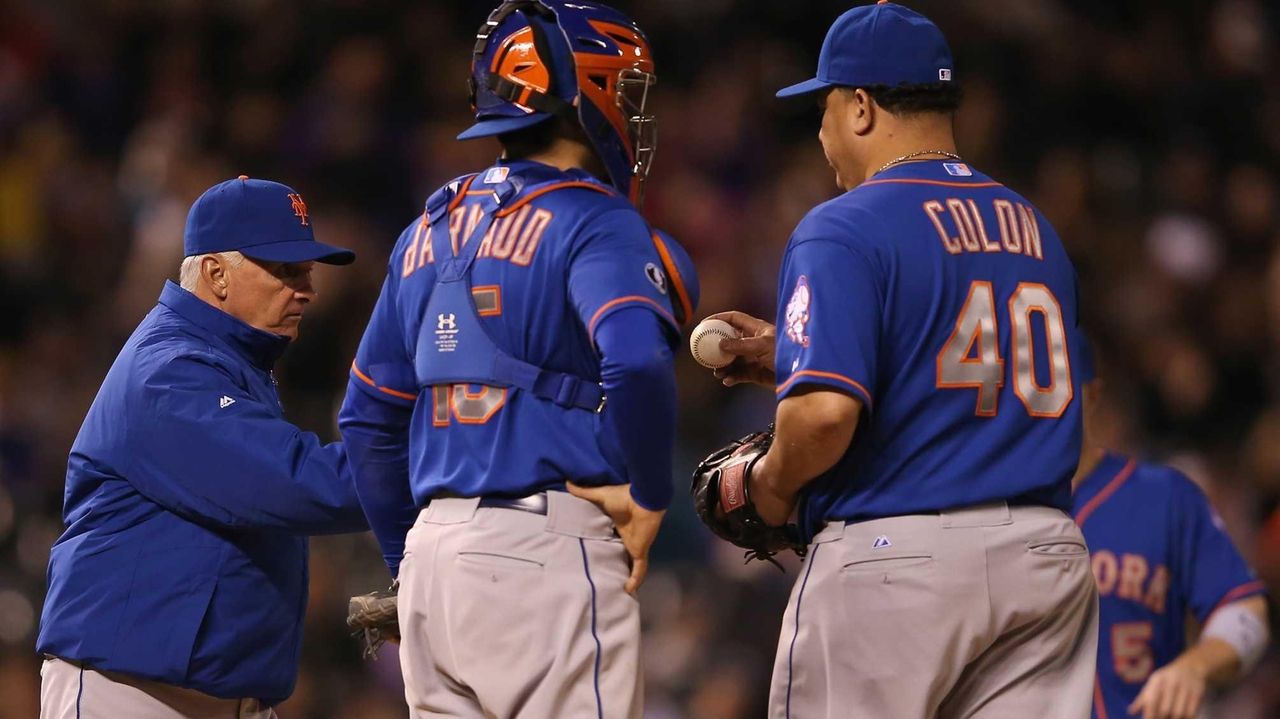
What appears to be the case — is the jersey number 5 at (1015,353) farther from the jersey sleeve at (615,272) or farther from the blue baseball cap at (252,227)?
the blue baseball cap at (252,227)

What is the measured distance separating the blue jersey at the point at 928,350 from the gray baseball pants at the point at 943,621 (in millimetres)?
75

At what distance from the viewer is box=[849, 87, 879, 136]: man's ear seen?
4324 millimetres

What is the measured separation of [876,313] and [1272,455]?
18.7ft

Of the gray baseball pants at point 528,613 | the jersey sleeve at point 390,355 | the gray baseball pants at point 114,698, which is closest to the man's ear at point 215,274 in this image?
the jersey sleeve at point 390,355

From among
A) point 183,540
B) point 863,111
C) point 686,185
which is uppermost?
point 863,111

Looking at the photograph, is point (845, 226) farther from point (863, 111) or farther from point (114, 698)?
point (114, 698)

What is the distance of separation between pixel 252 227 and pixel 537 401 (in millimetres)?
1373

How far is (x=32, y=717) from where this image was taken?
25.1ft

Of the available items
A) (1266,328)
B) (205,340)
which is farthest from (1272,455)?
(205,340)

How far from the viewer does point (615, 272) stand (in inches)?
158

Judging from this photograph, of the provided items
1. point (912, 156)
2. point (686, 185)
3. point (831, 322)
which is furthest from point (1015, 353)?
point (686, 185)

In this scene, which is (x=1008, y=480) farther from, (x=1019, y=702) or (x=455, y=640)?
(x=455, y=640)

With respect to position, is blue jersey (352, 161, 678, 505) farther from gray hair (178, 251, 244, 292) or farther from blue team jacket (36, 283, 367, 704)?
gray hair (178, 251, 244, 292)

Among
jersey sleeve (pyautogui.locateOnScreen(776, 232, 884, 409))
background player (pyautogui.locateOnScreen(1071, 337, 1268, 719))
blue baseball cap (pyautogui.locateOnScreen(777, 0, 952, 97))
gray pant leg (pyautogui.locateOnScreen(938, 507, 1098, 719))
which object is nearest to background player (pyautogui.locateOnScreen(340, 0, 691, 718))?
jersey sleeve (pyautogui.locateOnScreen(776, 232, 884, 409))
